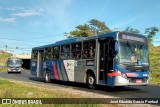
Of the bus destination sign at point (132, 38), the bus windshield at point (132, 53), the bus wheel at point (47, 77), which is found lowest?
the bus wheel at point (47, 77)

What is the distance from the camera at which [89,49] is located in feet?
62.9

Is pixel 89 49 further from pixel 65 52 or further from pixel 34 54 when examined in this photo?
pixel 34 54

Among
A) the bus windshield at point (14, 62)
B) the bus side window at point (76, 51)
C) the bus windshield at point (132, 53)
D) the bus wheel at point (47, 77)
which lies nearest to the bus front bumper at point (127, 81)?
the bus windshield at point (132, 53)

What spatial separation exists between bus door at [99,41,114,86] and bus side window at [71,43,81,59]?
2593mm

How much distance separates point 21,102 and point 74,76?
10782 mm

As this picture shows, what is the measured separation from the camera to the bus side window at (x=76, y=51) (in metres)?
20.4

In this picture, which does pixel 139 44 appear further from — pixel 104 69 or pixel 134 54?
pixel 104 69

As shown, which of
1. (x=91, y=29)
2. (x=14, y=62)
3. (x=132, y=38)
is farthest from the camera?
(x=91, y=29)

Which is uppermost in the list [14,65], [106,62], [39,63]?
[14,65]

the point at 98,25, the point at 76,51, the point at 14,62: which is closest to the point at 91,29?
the point at 98,25

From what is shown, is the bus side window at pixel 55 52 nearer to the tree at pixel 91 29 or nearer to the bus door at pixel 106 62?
the bus door at pixel 106 62

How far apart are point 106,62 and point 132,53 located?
5.03 feet

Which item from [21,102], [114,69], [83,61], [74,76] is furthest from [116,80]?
[21,102]

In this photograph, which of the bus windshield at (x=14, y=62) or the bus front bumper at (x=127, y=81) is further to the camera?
the bus windshield at (x=14, y=62)
